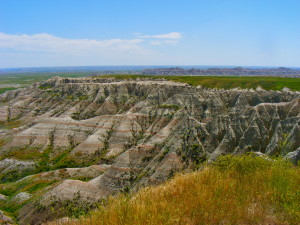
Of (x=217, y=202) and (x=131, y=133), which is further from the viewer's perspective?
(x=131, y=133)

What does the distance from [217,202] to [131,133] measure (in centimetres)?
5639

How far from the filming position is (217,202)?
22.5 feet

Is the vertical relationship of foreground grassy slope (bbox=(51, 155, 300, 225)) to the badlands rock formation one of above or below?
above

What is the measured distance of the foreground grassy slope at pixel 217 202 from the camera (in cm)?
634

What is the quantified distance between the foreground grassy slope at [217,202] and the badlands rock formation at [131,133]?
153 cm

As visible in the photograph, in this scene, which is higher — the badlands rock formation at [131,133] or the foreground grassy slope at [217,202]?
the foreground grassy slope at [217,202]

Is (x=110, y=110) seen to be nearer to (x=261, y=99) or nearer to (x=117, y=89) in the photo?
(x=117, y=89)

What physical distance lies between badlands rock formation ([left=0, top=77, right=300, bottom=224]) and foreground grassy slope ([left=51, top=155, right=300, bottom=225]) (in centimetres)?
153

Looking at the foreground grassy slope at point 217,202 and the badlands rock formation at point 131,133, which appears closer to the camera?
the foreground grassy slope at point 217,202

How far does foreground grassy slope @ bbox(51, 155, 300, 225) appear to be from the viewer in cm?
634

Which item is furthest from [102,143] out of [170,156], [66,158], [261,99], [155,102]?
[261,99]

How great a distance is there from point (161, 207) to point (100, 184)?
36860mm

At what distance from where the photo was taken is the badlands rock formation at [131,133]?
36812 millimetres

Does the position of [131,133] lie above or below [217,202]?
below
